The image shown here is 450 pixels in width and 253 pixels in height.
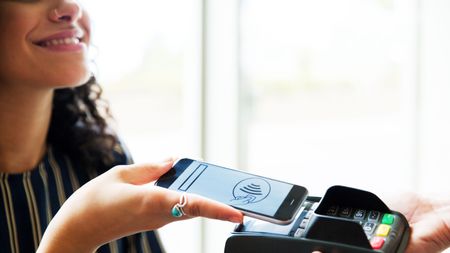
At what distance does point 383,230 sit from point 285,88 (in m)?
1.09

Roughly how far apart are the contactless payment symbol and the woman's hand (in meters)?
0.03

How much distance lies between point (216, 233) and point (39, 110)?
2.74 feet

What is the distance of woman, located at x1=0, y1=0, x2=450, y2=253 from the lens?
651 mm

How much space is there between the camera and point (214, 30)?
1.54 metres

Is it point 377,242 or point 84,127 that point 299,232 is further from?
point 84,127

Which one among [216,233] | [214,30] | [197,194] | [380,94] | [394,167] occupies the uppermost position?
[214,30]

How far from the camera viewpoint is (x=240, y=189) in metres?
0.66

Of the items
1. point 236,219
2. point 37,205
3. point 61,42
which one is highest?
point 61,42

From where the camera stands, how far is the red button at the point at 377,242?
0.59 m

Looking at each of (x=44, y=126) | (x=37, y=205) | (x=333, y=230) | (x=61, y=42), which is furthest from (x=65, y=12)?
(x=333, y=230)

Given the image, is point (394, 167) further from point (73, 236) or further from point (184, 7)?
point (73, 236)

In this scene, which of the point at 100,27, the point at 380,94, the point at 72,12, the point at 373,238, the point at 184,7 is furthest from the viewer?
the point at 380,94

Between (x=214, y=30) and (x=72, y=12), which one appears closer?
(x=72, y=12)

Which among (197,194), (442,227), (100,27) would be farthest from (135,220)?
(100,27)
